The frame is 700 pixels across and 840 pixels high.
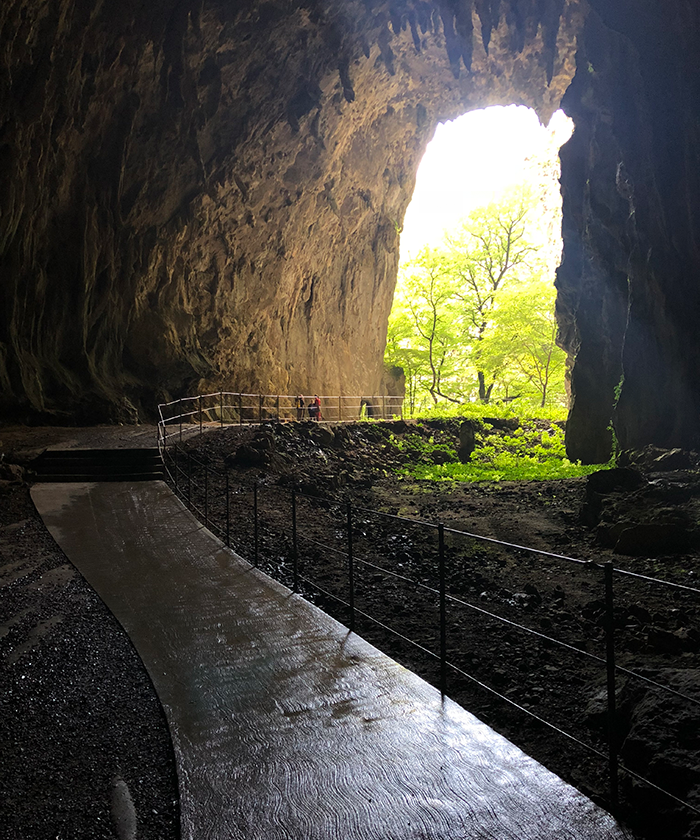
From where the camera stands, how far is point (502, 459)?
59.2 feet

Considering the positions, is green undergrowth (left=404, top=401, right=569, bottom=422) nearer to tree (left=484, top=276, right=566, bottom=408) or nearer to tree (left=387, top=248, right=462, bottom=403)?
tree (left=484, top=276, right=566, bottom=408)

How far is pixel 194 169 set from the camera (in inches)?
811

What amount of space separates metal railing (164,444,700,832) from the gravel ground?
5.23 ft

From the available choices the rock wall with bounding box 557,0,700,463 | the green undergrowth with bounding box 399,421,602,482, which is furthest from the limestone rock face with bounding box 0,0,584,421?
the green undergrowth with bounding box 399,421,602,482

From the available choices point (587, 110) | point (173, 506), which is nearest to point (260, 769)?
point (173, 506)

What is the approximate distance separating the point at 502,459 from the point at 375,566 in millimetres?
14736

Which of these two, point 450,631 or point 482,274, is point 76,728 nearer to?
point 450,631

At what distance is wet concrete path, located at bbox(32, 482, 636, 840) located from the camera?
236cm

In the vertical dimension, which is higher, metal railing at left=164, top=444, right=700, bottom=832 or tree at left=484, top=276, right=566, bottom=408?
tree at left=484, top=276, right=566, bottom=408

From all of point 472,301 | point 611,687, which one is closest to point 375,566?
point 611,687

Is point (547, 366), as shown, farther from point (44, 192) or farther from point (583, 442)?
point (44, 192)

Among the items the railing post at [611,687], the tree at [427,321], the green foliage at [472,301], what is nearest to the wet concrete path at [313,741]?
the railing post at [611,687]

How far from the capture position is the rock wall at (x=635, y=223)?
1222cm

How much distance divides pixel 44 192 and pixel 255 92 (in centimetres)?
823
